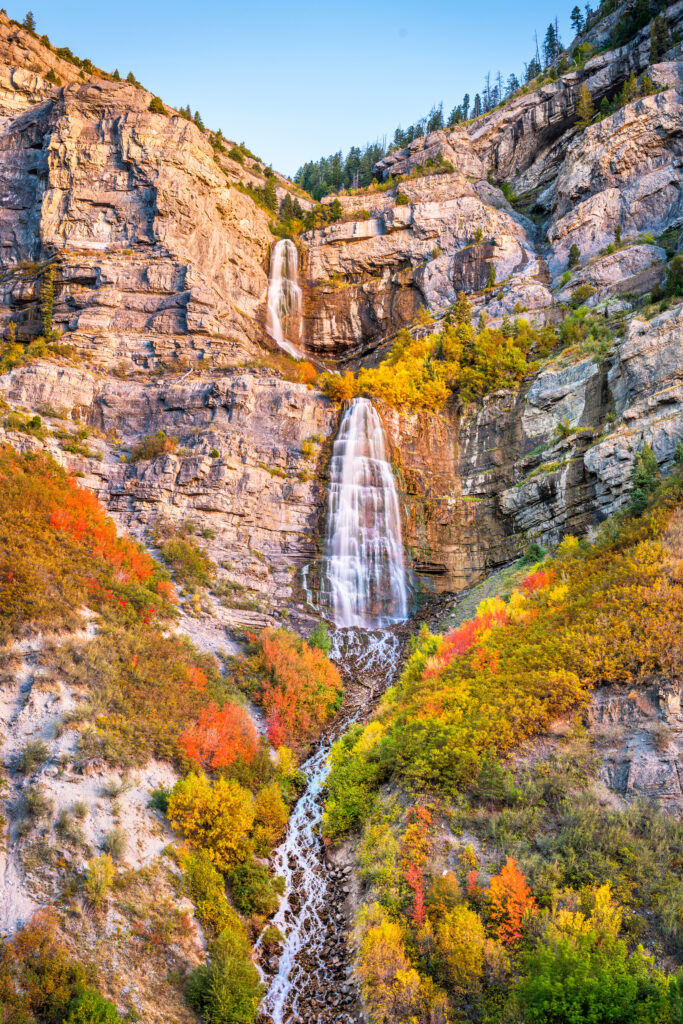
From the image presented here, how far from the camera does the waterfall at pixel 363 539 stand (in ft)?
108

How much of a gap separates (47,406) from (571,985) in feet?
115

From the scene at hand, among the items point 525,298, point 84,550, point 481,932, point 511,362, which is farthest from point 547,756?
point 525,298

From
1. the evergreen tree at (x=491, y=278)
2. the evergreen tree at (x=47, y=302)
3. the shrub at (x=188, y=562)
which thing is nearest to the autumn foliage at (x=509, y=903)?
the shrub at (x=188, y=562)

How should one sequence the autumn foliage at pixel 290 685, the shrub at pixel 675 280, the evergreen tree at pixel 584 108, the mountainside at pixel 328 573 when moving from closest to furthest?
the mountainside at pixel 328 573
the autumn foliage at pixel 290 685
the shrub at pixel 675 280
the evergreen tree at pixel 584 108

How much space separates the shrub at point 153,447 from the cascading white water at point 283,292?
22.0m

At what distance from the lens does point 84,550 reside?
21.1 m

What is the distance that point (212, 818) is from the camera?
1530cm

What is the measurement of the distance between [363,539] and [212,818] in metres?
20.8

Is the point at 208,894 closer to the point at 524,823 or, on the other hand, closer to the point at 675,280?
the point at 524,823

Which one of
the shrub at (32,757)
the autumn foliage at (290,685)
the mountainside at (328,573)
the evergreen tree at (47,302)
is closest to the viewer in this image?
the mountainside at (328,573)

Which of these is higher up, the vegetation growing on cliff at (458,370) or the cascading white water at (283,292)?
the cascading white water at (283,292)

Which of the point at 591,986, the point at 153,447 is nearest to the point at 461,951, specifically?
the point at 591,986

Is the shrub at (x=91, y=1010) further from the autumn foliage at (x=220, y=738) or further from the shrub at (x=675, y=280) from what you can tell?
the shrub at (x=675, y=280)

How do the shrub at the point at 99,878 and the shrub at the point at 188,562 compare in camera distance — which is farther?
the shrub at the point at 188,562
